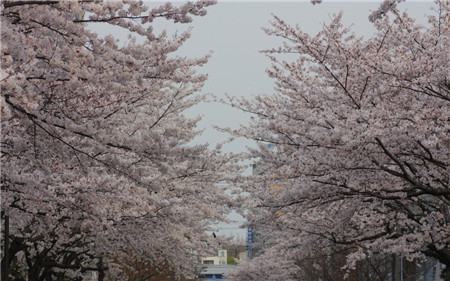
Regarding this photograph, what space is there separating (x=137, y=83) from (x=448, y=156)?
4458 mm

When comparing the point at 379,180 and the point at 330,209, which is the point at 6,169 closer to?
the point at 379,180

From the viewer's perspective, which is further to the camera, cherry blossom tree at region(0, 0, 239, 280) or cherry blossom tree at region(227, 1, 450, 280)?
cherry blossom tree at region(227, 1, 450, 280)

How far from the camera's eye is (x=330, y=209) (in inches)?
484

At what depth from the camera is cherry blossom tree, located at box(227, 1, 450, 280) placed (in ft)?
26.7

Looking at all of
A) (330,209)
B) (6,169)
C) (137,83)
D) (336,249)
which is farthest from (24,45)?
(336,249)

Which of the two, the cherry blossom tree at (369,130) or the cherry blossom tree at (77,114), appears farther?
the cherry blossom tree at (369,130)

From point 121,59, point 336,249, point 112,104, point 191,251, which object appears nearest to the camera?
point 121,59

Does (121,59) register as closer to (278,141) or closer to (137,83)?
(137,83)

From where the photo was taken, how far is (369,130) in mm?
7828

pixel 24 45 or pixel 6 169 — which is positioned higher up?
pixel 24 45

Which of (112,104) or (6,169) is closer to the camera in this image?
(6,169)

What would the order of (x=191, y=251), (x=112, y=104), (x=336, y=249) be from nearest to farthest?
(x=112, y=104) < (x=336, y=249) < (x=191, y=251)

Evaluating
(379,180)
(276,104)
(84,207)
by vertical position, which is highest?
(276,104)

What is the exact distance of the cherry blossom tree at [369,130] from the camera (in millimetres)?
8133
